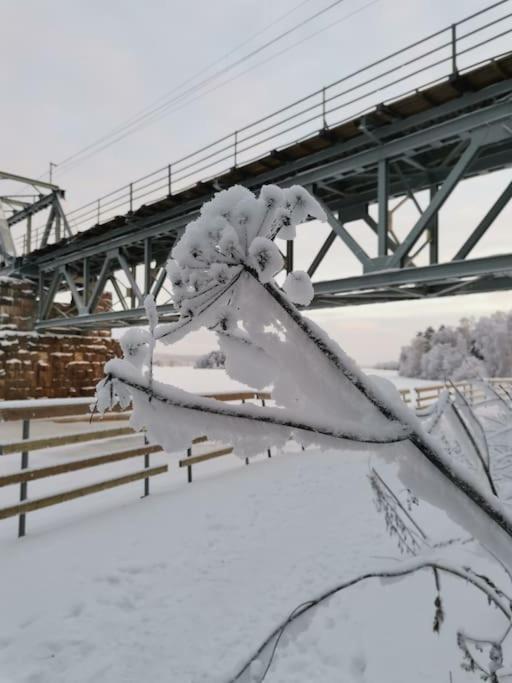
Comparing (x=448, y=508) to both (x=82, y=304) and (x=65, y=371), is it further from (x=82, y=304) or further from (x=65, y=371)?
(x=65, y=371)

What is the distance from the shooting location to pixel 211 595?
3580 millimetres

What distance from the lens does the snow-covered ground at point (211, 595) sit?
271cm

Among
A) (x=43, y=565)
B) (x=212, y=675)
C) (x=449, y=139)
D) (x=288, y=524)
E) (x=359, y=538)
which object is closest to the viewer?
(x=212, y=675)

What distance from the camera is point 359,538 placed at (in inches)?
181

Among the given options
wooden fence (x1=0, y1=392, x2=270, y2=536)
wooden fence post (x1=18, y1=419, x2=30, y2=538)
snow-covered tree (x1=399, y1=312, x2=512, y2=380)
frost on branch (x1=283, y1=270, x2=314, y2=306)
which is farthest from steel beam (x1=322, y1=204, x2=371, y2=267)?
snow-covered tree (x1=399, y1=312, x2=512, y2=380)

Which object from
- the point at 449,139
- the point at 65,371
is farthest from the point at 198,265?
the point at 65,371

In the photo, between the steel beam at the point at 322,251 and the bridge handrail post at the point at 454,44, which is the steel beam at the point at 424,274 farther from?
the bridge handrail post at the point at 454,44

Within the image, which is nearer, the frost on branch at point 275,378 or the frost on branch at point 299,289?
the frost on branch at point 275,378

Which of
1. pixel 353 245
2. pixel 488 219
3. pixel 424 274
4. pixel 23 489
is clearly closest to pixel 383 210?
pixel 353 245

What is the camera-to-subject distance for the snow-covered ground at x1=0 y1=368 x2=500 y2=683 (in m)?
2.71

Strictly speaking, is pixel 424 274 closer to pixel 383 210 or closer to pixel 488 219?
pixel 488 219

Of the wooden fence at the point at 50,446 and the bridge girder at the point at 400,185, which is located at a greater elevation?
the bridge girder at the point at 400,185

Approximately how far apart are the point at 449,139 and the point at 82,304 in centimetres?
1253

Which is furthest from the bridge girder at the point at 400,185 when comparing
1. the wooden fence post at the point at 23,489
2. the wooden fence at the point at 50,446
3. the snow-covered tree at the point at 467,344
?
the snow-covered tree at the point at 467,344
